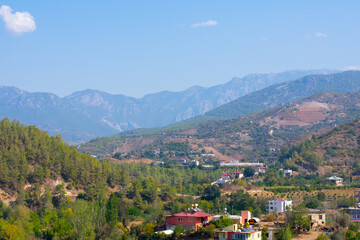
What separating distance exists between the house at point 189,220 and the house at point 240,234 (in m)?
5.74

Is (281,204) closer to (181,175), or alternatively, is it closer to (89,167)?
(89,167)

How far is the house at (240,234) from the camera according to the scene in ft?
176

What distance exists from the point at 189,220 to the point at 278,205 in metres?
19.7

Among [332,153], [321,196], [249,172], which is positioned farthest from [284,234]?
[332,153]

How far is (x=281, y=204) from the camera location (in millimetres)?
77000

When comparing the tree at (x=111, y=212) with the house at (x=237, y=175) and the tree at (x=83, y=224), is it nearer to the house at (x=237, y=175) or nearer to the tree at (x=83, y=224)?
the tree at (x=83, y=224)

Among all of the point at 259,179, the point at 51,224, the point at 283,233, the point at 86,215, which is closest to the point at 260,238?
the point at 283,233

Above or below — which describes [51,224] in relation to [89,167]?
below

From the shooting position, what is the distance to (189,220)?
6181 centimetres

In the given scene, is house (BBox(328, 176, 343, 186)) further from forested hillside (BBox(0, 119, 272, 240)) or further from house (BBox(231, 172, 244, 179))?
forested hillside (BBox(0, 119, 272, 240))

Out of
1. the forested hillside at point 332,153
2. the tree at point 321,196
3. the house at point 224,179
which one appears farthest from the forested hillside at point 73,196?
the forested hillside at point 332,153

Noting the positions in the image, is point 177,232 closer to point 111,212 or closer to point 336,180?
point 111,212

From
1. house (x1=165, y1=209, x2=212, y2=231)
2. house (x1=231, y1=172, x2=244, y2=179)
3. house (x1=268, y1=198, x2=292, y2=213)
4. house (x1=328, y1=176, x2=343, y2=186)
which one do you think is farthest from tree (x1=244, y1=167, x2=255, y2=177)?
house (x1=165, y1=209, x2=212, y2=231)

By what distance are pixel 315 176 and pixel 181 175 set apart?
2728cm
